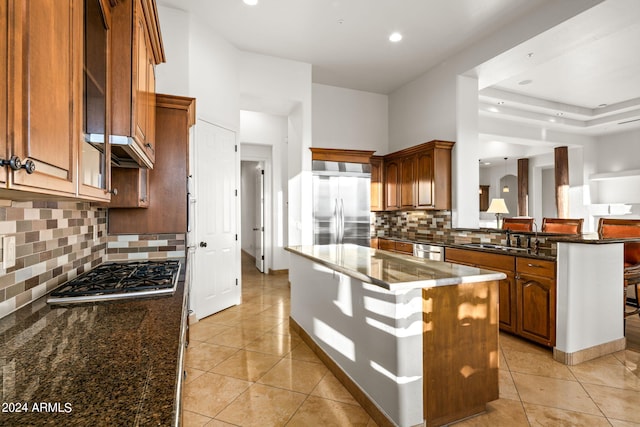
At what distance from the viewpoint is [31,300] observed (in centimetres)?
144

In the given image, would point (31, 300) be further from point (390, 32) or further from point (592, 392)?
point (390, 32)

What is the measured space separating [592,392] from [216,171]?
4001mm

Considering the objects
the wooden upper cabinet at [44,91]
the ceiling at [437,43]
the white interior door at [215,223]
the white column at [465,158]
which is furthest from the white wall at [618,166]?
the wooden upper cabinet at [44,91]

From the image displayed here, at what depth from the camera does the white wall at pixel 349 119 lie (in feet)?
18.7

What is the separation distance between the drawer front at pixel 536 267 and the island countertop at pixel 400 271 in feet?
3.95

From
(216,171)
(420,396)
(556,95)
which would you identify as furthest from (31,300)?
(556,95)

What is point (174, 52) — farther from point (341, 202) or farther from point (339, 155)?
point (341, 202)

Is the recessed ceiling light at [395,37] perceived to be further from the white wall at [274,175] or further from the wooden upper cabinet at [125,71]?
the wooden upper cabinet at [125,71]

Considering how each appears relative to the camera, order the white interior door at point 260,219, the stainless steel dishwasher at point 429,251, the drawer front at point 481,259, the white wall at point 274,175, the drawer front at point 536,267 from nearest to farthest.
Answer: the drawer front at point 536,267, the drawer front at point 481,259, the stainless steel dishwasher at point 429,251, the white wall at point 274,175, the white interior door at point 260,219

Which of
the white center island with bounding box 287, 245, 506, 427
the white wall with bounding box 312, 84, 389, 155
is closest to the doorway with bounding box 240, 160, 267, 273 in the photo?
the white wall with bounding box 312, 84, 389, 155

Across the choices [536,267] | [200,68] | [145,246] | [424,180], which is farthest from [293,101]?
[536,267]

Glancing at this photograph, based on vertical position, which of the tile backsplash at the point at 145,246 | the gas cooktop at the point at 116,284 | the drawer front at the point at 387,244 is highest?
the tile backsplash at the point at 145,246

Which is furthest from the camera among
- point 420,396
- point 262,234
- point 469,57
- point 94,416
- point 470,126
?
point 262,234

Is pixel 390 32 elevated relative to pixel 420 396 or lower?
elevated
